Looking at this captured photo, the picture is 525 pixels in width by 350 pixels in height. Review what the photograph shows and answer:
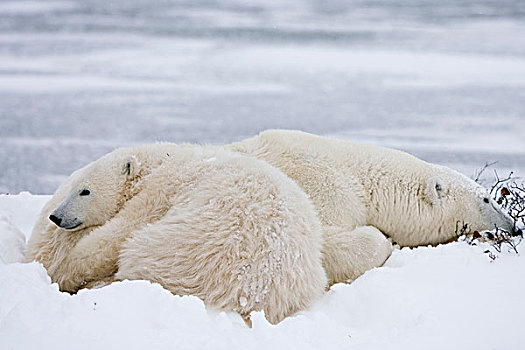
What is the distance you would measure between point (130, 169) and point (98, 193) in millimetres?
182

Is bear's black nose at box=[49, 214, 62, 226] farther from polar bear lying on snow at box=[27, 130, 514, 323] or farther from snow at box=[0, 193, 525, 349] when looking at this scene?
snow at box=[0, 193, 525, 349]

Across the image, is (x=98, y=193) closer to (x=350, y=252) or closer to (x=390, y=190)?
(x=350, y=252)

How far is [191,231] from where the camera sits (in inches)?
97.3

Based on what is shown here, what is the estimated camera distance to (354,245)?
2914 mm

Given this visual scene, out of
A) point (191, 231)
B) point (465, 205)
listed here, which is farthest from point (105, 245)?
point (465, 205)

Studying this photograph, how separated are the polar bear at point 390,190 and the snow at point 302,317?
67cm

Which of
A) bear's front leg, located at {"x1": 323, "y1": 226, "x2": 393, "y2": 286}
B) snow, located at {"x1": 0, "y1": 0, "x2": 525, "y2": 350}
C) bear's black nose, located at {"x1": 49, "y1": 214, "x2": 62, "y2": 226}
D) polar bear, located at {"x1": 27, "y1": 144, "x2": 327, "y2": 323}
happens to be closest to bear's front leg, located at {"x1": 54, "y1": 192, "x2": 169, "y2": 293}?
polar bear, located at {"x1": 27, "y1": 144, "x2": 327, "y2": 323}

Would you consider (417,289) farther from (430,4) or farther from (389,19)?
(430,4)

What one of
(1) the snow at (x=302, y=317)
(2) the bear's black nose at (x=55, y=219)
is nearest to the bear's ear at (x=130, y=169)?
(2) the bear's black nose at (x=55, y=219)

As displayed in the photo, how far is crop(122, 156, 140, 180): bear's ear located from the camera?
2.91m

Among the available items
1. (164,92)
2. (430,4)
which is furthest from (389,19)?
(164,92)

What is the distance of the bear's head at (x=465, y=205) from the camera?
334 centimetres

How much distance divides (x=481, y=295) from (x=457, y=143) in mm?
4062

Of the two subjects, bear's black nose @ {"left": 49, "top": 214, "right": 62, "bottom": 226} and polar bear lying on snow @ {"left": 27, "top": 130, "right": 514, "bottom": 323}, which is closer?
polar bear lying on snow @ {"left": 27, "top": 130, "right": 514, "bottom": 323}
